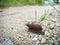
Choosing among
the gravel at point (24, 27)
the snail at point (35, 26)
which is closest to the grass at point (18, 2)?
the gravel at point (24, 27)

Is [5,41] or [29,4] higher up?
[29,4]

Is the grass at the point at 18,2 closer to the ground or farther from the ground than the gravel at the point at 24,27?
farther from the ground

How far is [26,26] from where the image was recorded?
45.4 inches

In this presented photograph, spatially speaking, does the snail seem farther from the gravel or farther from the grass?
the grass

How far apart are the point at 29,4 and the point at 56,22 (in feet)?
0.86

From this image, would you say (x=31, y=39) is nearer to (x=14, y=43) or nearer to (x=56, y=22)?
(x=14, y=43)

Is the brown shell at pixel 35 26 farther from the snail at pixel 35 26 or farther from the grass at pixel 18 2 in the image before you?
the grass at pixel 18 2

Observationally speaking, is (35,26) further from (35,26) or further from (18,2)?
(18,2)

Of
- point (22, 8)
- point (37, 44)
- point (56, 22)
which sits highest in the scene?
point (22, 8)

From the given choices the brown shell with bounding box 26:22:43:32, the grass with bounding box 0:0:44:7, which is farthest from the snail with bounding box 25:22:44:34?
the grass with bounding box 0:0:44:7

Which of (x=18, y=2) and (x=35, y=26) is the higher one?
(x=18, y=2)

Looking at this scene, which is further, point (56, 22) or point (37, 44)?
point (56, 22)

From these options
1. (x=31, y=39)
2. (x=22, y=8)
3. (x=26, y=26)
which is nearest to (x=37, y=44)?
(x=31, y=39)

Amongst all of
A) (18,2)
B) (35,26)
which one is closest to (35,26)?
(35,26)
